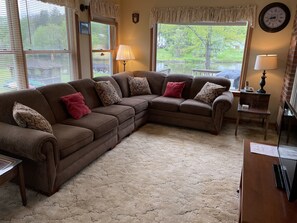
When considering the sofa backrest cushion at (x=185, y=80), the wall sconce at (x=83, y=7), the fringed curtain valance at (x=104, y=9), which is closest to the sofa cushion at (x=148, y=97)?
the sofa backrest cushion at (x=185, y=80)

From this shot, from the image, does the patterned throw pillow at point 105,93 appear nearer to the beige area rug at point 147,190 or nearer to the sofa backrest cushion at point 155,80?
the beige area rug at point 147,190

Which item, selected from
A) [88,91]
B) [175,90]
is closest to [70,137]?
[88,91]

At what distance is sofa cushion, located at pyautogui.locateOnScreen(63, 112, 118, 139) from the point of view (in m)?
2.71

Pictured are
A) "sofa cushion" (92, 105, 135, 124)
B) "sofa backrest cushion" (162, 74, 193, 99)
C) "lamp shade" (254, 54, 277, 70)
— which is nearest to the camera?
"sofa cushion" (92, 105, 135, 124)

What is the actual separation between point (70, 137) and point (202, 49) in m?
3.49

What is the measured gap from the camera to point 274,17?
3980 mm

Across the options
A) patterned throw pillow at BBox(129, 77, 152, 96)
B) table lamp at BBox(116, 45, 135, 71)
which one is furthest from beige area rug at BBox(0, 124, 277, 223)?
table lamp at BBox(116, 45, 135, 71)

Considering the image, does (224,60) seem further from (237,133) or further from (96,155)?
(96,155)

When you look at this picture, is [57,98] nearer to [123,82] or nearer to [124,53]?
[123,82]

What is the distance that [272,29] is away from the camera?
402cm

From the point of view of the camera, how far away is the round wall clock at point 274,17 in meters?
3.90

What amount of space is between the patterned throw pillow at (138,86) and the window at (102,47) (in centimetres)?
78

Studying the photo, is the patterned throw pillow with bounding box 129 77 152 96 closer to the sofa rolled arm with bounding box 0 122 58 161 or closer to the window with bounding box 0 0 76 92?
the window with bounding box 0 0 76 92

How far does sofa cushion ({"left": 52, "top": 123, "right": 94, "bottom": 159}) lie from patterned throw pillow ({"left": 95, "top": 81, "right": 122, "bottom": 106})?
103cm
